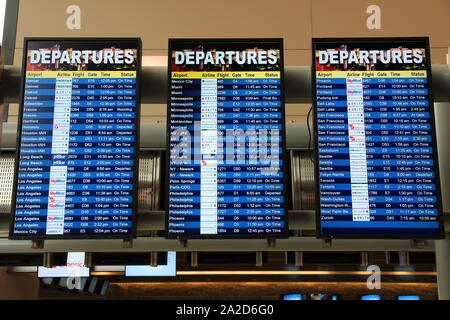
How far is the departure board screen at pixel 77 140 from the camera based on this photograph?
2.41 meters

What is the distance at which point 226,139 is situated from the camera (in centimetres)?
252

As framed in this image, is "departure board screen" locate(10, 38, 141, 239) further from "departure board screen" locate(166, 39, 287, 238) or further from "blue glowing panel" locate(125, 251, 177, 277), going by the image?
"blue glowing panel" locate(125, 251, 177, 277)

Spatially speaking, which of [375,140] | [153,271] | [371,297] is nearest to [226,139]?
[375,140]

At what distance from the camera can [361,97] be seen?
2.58 metres

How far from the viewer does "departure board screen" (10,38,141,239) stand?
2412 millimetres

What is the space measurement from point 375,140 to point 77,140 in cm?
136

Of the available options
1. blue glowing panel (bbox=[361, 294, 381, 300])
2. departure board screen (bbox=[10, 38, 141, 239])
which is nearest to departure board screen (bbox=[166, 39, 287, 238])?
departure board screen (bbox=[10, 38, 141, 239])

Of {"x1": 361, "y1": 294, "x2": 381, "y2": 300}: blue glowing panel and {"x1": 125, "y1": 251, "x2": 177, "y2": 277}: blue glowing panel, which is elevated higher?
{"x1": 125, "y1": 251, "x2": 177, "y2": 277}: blue glowing panel

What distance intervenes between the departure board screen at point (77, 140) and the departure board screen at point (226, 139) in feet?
0.66

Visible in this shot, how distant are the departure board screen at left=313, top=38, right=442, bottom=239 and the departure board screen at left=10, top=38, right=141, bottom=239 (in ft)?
2.83

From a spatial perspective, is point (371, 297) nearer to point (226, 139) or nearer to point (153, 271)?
point (153, 271)
